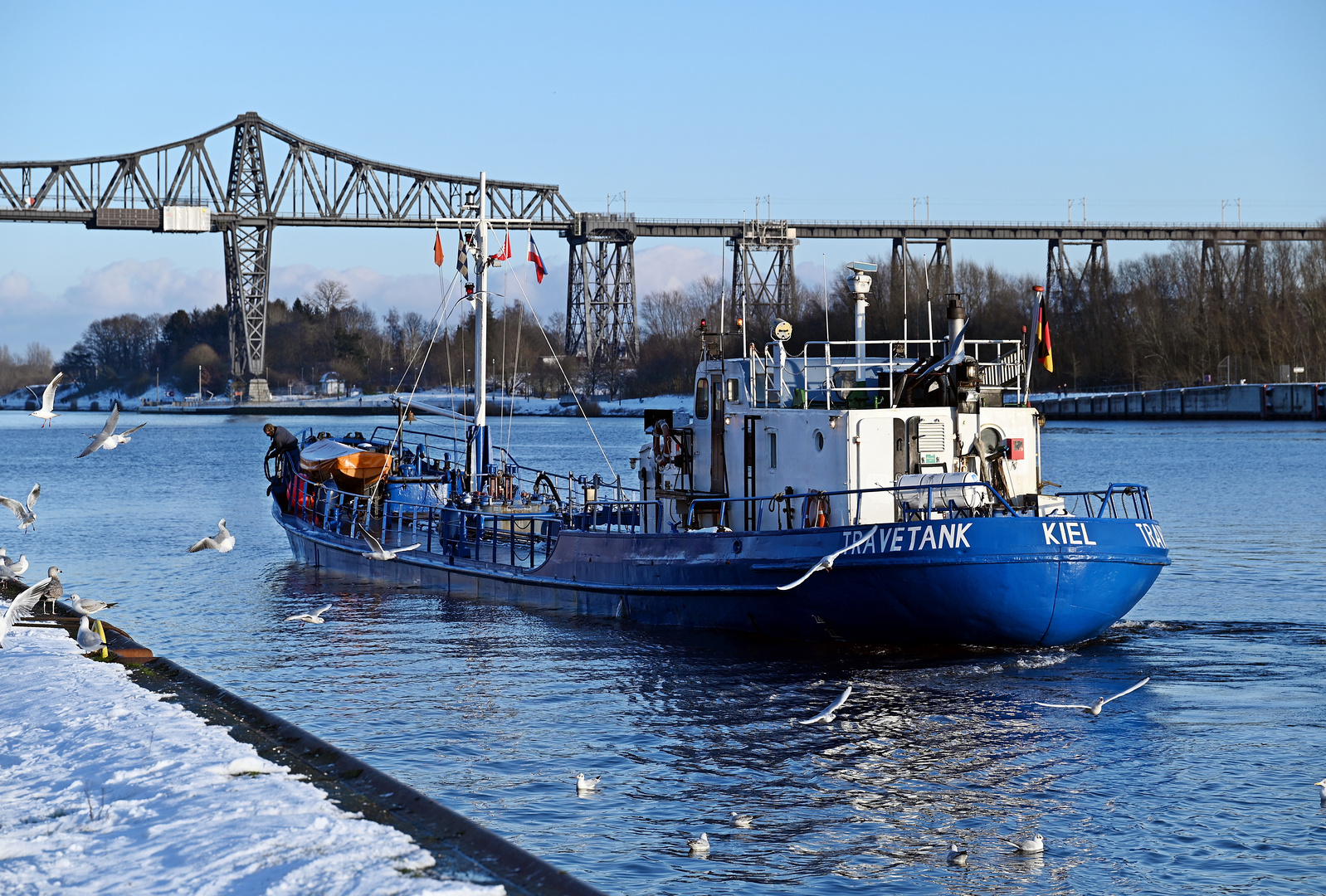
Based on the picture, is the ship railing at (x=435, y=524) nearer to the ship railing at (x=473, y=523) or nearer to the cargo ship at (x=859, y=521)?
the ship railing at (x=473, y=523)

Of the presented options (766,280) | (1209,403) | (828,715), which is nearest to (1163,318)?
(1209,403)

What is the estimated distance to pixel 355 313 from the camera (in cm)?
19450

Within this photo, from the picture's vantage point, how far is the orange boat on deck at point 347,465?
1088 inches

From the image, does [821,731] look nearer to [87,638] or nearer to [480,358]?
[87,638]

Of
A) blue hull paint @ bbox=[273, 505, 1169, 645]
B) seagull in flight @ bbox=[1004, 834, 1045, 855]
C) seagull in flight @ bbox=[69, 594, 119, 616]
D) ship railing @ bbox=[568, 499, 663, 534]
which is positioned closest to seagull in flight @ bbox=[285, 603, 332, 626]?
ship railing @ bbox=[568, 499, 663, 534]

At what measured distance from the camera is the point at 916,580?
594 inches

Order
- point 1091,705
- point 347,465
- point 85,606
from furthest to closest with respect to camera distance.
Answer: point 347,465
point 1091,705
point 85,606

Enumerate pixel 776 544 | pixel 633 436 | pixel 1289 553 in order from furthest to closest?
pixel 633 436, pixel 1289 553, pixel 776 544

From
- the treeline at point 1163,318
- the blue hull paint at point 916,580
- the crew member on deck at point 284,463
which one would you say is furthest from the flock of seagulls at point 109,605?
the treeline at point 1163,318

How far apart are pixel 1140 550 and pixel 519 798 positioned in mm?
8067

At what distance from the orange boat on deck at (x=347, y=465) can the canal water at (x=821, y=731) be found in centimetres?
257

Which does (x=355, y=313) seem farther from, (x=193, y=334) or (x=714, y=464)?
(x=714, y=464)

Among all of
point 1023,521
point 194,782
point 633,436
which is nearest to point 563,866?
point 194,782

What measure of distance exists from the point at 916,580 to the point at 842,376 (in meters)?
3.25
